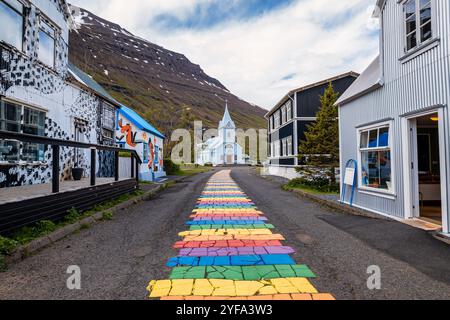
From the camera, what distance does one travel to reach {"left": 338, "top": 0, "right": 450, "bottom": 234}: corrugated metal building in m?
5.85

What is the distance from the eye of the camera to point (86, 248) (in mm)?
4926

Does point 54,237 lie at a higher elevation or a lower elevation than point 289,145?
lower

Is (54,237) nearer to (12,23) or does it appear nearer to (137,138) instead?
(12,23)

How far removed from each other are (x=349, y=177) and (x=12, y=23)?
39.2 ft

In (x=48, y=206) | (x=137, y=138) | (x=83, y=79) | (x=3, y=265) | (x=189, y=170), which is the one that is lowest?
(x=3, y=265)

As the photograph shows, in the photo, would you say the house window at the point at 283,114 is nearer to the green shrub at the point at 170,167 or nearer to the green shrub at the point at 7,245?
the green shrub at the point at 170,167

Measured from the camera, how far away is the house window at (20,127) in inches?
302

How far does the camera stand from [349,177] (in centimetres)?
947

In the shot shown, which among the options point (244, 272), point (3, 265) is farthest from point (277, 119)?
point (3, 265)

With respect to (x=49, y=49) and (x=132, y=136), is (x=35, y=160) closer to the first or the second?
(x=49, y=49)

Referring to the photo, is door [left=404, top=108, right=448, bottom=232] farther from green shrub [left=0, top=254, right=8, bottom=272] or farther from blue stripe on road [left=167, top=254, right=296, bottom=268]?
green shrub [left=0, top=254, right=8, bottom=272]

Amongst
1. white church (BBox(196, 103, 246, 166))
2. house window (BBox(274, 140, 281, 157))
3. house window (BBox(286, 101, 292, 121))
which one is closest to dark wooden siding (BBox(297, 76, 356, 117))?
house window (BBox(286, 101, 292, 121))

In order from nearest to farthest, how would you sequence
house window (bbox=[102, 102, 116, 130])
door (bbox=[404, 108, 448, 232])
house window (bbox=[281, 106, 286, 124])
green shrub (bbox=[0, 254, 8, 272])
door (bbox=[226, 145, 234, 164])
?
green shrub (bbox=[0, 254, 8, 272]), door (bbox=[404, 108, 448, 232]), house window (bbox=[102, 102, 116, 130]), house window (bbox=[281, 106, 286, 124]), door (bbox=[226, 145, 234, 164])

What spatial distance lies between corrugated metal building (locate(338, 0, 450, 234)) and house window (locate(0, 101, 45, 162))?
11.0m
